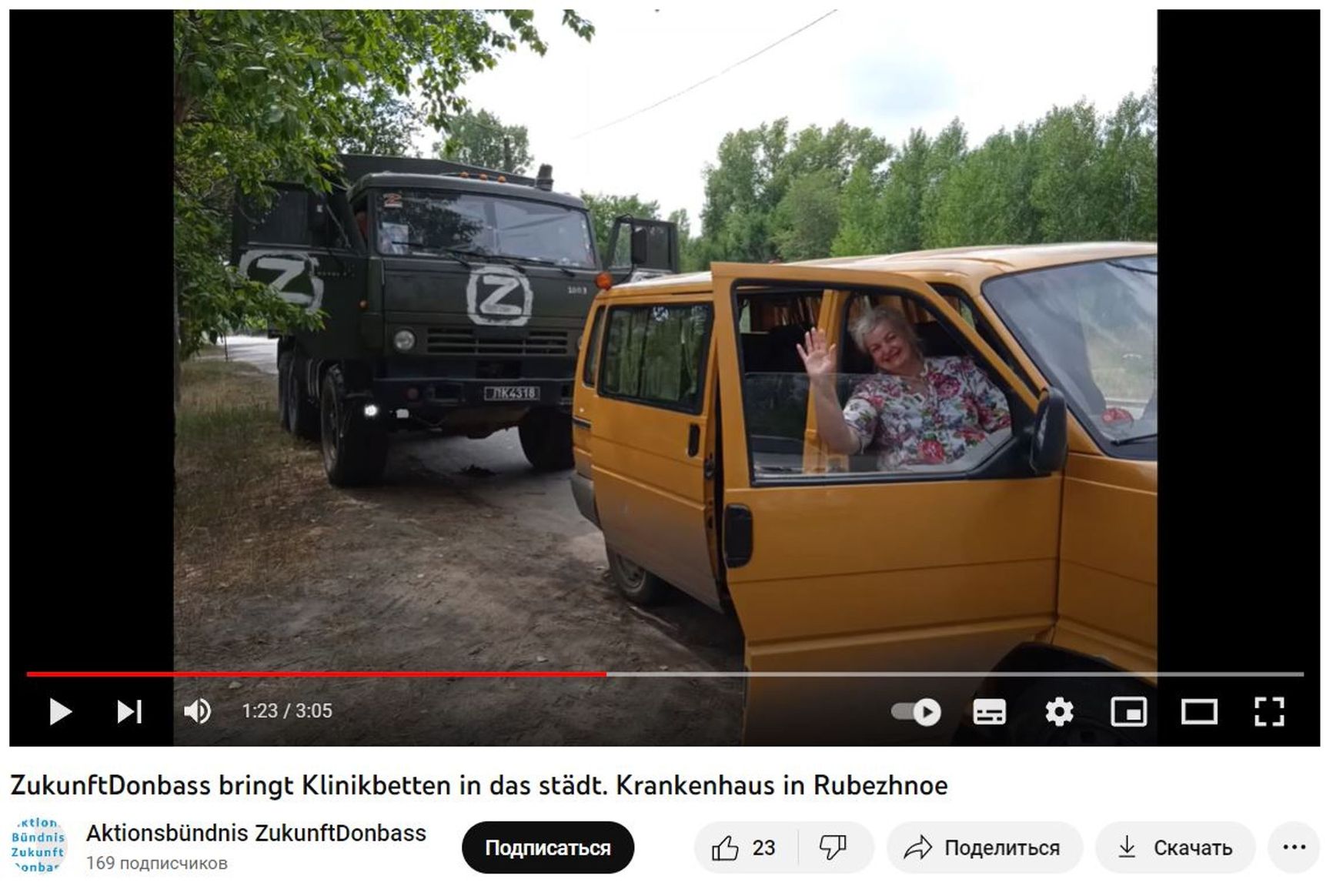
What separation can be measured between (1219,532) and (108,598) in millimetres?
2176

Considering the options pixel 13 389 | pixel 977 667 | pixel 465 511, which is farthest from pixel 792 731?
pixel 465 511

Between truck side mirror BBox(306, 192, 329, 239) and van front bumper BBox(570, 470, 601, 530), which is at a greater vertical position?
truck side mirror BBox(306, 192, 329, 239)

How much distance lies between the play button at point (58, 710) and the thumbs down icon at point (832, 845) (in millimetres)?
1472

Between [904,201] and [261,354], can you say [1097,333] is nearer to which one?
[904,201]

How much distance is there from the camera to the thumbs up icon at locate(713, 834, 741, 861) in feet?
4.99

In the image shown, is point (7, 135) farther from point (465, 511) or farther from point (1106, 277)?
point (465, 511)

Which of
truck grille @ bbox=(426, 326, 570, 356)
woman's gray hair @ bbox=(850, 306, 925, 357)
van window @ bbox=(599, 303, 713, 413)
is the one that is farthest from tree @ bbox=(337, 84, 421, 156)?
woman's gray hair @ bbox=(850, 306, 925, 357)

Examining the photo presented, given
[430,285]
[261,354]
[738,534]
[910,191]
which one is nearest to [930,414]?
[738,534]

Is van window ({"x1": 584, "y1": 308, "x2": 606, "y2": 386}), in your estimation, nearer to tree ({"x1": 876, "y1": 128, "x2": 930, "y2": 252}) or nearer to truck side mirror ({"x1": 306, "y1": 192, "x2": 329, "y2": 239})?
tree ({"x1": 876, "y1": 128, "x2": 930, "y2": 252})

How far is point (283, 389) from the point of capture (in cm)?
854

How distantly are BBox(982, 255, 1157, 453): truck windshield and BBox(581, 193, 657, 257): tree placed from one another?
178cm

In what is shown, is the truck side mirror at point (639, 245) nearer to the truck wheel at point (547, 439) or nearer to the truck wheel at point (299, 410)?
the truck wheel at point (547, 439)
